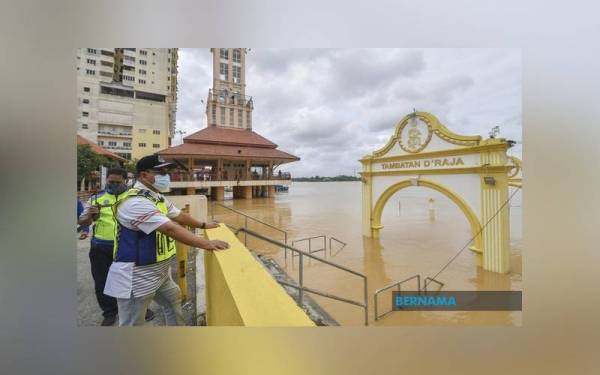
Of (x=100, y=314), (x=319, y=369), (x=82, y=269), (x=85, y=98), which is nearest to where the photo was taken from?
(x=319, y=369)

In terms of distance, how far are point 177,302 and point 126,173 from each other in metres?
0.85

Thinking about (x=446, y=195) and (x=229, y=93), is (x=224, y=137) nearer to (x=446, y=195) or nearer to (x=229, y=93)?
(x=229, y=93)

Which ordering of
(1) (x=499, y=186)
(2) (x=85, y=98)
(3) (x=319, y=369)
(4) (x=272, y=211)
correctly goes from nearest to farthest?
(3) (x=319, y=369)
(2) (x=85, y=98)
(1) (x=499, y=186)
(4) (x=272, y=211)

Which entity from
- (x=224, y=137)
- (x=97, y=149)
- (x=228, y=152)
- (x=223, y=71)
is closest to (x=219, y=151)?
(x=228, y=152)

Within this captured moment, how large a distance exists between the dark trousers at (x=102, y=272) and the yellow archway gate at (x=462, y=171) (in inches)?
116

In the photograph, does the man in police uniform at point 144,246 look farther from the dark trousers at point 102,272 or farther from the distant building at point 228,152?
the distant building at point 228,152

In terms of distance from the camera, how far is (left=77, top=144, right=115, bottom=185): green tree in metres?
1.23

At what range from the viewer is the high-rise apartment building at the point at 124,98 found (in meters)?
1.29

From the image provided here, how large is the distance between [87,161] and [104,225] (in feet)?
1.67

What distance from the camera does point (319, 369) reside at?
3.53 feet

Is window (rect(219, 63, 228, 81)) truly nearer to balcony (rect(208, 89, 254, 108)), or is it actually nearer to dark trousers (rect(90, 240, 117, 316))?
balcony (rect(208, 89, 254, 108))

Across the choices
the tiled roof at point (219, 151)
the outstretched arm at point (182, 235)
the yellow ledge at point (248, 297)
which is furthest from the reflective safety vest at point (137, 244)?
the tiled roof at point (219, 151)
